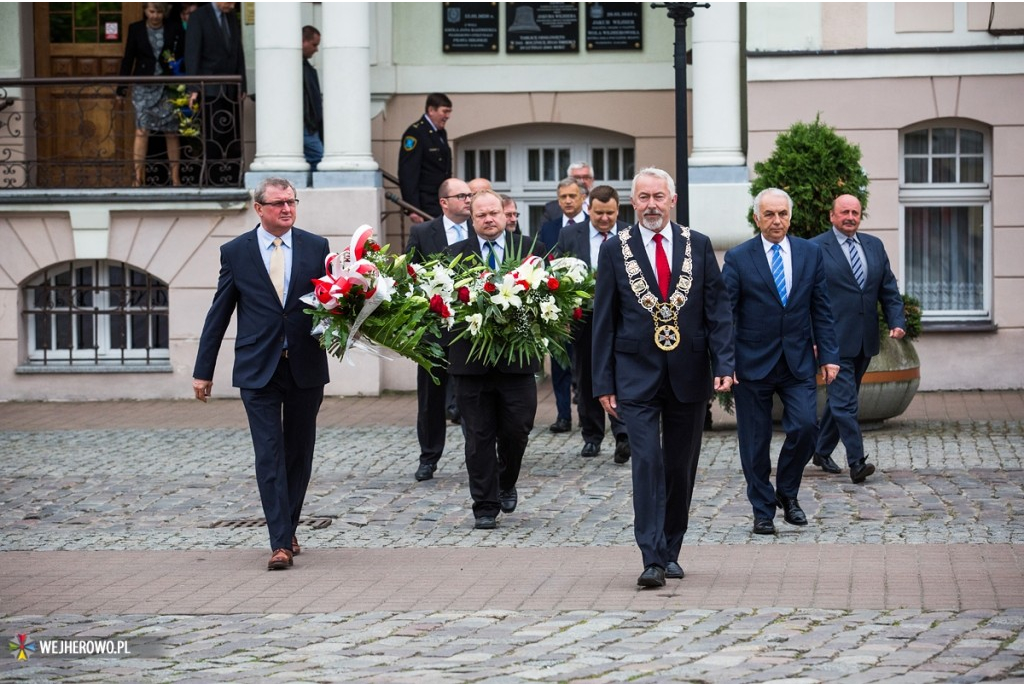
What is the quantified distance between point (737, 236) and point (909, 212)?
207 cm

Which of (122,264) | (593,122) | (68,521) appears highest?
(593,122)

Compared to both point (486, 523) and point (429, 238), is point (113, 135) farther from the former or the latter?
point (486, 523)

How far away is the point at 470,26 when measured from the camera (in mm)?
19156

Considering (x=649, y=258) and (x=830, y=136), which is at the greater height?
(x=830, y=136)

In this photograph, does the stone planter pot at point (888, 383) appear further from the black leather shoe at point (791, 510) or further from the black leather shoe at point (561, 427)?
the black leather shoe at point (791, 510)

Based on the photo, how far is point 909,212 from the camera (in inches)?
707

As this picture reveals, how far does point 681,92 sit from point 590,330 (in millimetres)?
2538

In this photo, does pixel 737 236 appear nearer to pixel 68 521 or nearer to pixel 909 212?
pixel 909 212

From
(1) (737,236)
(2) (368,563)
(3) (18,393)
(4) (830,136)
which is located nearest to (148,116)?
(3) (18,393)

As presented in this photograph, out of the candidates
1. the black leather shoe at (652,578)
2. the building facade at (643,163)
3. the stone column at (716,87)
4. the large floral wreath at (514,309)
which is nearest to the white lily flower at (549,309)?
the large floral wreath at (514,309)

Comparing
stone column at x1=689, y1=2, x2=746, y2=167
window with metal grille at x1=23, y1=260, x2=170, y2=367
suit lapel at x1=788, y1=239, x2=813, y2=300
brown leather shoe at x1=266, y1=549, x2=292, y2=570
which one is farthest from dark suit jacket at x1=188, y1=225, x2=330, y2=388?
window with metal grille at x1=23, y1=260, x2=170, y2=367

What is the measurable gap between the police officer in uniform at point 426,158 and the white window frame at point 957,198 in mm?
4711

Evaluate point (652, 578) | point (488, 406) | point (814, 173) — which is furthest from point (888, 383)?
point (652, 578)

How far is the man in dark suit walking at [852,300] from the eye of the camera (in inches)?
462
